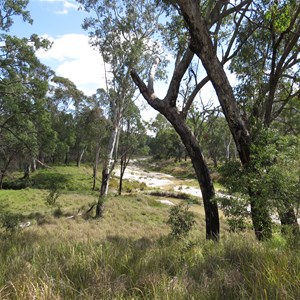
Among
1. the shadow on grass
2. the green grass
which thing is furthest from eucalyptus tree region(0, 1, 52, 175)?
the shadow on grass

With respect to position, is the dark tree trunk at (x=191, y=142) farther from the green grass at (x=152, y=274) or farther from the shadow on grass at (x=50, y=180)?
the shadow on grass at (x=50, y=180)

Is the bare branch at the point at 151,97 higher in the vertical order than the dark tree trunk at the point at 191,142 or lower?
higher

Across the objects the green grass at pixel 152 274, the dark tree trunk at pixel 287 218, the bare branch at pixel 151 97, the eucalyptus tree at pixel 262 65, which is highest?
the eucalyptus tree at pixel 262 65

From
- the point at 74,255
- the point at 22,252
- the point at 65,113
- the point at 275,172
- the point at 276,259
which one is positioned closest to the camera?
the point at 276,259

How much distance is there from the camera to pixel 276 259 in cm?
270

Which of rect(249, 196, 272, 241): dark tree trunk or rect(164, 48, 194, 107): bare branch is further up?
rect(164, 48, 194, 107): bare branch

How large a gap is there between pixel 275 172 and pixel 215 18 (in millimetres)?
5496

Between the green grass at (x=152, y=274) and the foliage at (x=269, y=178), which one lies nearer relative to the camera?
the green grass at (x=152, y=274)

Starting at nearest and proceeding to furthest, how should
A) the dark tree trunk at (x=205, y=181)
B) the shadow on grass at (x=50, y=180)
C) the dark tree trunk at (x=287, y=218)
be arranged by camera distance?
1. the dark tree trunk at (x=287, y=218)
2. the dark tree trunk at (x=205, y=181)
3. the shadow on grass at (x=50, y=180)

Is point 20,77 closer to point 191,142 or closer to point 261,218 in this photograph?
point 191,142

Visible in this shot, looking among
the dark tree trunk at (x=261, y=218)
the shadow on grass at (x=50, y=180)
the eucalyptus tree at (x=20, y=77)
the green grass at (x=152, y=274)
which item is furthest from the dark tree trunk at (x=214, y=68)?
the shadow on grass at (x=50, y=180)

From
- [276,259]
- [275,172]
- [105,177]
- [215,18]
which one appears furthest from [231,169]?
[105,177]

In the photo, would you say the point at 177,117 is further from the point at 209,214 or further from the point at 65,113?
the point at 65,113

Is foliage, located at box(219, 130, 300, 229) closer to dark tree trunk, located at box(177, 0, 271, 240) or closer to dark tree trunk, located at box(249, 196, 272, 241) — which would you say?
dark tree trunk, located at box(249, 196, 272, 241)
